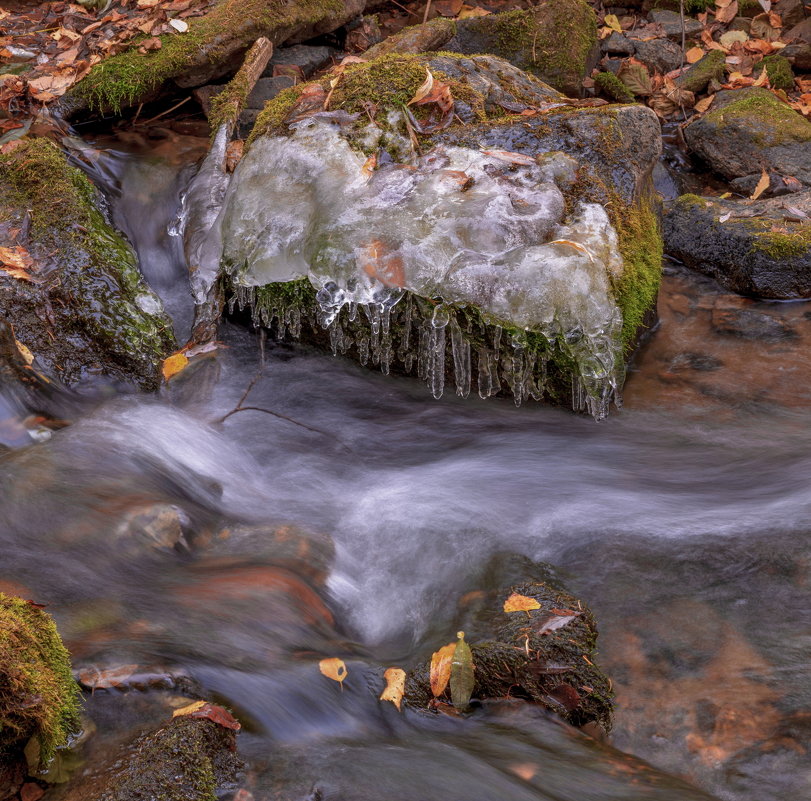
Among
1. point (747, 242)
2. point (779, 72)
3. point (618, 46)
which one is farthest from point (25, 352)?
point (779, 72)

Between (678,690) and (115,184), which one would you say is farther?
(115,184)

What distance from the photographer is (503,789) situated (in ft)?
7.60

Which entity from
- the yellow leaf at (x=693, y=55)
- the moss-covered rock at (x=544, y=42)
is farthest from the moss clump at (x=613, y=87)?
the yellow leaf at (x=693, y=55)

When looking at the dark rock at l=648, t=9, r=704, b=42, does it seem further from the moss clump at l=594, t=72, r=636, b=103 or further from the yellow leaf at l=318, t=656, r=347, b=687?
the yellow leaf at l=318, t=656, r=347, b=687

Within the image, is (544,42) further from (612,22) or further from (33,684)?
(33,684)

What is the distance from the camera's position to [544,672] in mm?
2680

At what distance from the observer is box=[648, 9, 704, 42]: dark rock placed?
788cm

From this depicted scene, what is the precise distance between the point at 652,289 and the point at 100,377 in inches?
130

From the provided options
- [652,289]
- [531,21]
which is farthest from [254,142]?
[531,21]

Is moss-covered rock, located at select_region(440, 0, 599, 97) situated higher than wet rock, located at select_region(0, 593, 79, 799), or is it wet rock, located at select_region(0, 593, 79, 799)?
moss-covered rock, located at select_region(440, 0, 599, 97)

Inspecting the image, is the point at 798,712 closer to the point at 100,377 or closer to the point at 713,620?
the point at 713,620

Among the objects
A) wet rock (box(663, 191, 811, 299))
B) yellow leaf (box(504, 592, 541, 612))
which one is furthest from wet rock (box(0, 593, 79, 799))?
wet rock (box(663, 191, 811, 299))

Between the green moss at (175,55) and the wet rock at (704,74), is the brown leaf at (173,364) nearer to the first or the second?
the green moss at (175,55)

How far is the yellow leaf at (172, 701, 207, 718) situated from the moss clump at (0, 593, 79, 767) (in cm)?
28
